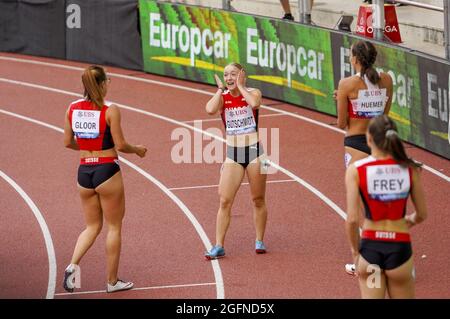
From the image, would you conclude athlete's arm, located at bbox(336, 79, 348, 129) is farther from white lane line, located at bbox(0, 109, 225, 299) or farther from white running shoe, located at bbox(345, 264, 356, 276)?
white lane line, located at bbox(0, 109, 225, 299)

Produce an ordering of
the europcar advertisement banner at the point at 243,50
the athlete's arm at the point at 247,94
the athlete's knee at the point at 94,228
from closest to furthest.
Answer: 1. the athlete's knee at the point at 94,228
2. the athlete's arm at the point at 247,94
3. the europcar advertisement banner at the point at 243,50

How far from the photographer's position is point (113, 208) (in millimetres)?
9883

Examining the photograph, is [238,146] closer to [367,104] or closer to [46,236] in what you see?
[367,104]

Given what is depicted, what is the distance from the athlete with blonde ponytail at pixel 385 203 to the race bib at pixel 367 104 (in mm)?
2660

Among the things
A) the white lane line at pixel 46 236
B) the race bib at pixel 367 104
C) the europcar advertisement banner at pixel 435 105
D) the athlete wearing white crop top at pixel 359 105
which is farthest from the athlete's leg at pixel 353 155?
the europcar advertisement banner at pixel 435 105

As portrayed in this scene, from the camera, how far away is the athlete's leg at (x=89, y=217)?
32.5ft

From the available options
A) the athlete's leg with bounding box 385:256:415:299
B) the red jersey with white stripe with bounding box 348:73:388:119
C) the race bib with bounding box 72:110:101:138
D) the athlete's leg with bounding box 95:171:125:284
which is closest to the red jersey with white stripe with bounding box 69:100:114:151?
the race bib with bounding box 72:110:101:138

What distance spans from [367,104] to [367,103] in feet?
0.04

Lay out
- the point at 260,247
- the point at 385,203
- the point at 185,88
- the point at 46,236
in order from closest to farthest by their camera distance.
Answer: the point at 385,203 < the point at 260,247 < the point at 46,236 < the point at 185,88

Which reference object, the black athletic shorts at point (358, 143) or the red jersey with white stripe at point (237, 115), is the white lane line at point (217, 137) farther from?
the black athletic shorts at point (358, 143)

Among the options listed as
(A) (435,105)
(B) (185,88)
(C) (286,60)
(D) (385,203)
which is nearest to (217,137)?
(C) (286,60)

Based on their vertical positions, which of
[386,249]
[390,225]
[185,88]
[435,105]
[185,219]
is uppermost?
[390,225]

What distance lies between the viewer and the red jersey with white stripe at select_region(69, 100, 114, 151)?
972cm
